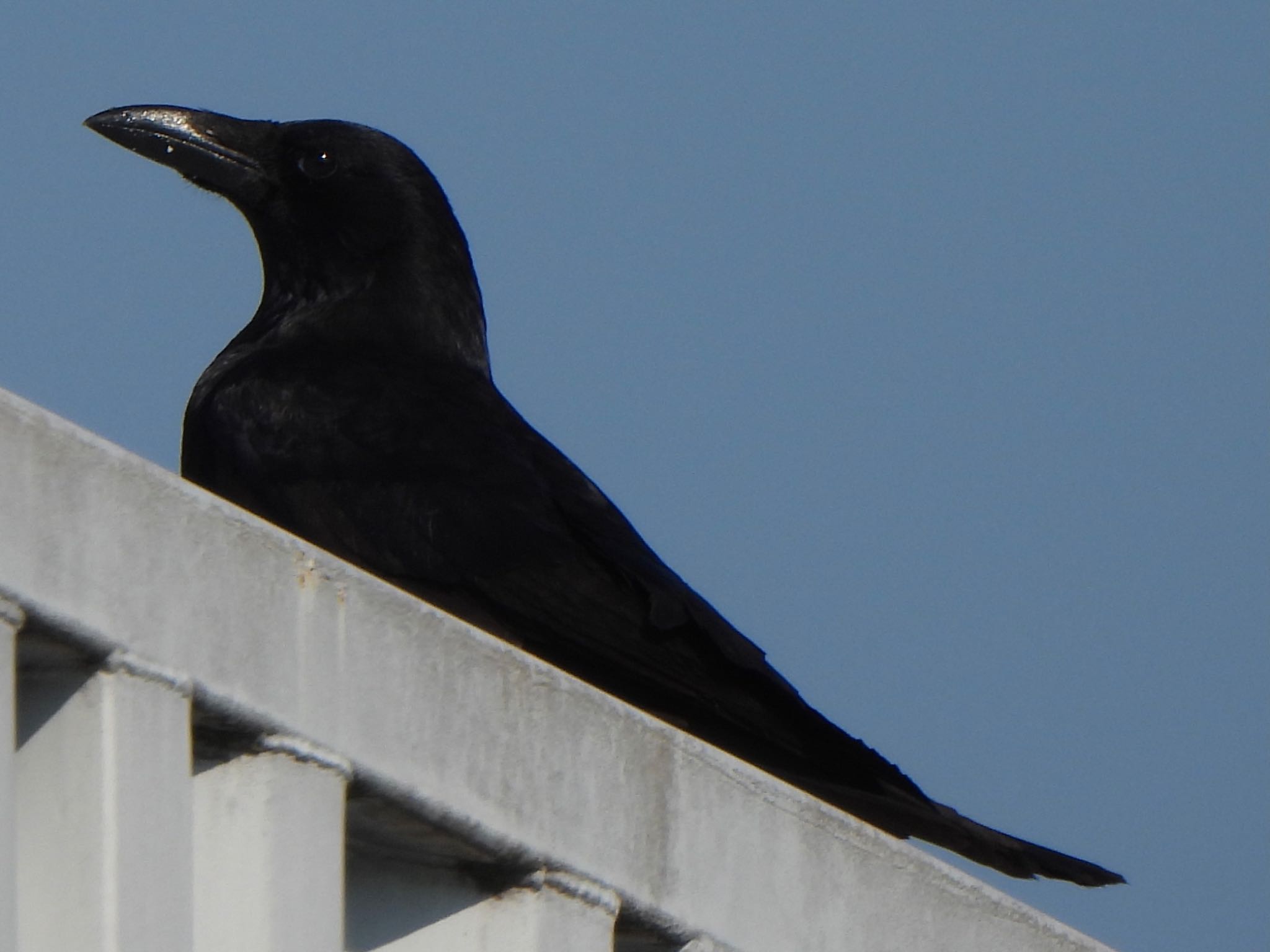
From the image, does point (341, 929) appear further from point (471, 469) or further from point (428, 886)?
point (471, 469)

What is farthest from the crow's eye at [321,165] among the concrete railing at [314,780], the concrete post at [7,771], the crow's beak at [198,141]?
the concrete post at [7,771]

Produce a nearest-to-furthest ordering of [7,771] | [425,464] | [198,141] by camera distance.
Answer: [7,771]
[425,464]
[198,141]

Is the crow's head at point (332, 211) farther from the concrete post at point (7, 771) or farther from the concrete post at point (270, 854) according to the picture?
the concrete post at point (7, 771)

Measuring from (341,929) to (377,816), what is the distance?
291 mm

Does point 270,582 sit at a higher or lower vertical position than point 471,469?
lower

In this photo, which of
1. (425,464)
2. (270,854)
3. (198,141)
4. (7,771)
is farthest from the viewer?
(198,141)

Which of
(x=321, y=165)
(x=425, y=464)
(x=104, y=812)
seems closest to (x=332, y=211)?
(x=321, y=165)

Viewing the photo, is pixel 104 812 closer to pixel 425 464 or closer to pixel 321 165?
pixel 425 464

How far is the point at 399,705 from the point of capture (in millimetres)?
3607

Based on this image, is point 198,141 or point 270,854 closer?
point 270,854

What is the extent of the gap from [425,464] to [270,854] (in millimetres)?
3333

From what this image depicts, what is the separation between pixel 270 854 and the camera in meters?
3.35

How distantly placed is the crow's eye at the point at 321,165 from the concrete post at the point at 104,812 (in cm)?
522

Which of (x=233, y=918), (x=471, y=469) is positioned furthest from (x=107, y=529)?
(x=471, y=469)
